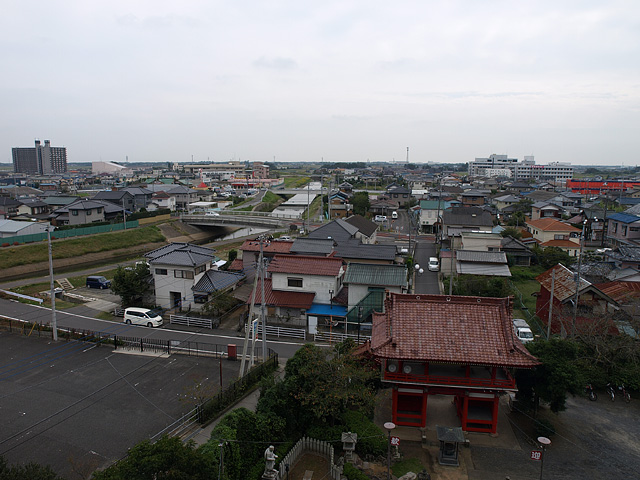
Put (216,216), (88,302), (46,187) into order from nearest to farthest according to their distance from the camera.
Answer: (88,302), (216,216), (46,187)

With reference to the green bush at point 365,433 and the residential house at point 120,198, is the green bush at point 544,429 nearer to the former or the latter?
the green bush at point 365,433

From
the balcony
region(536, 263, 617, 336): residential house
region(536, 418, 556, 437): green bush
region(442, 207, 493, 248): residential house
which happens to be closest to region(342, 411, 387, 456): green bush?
the balcony

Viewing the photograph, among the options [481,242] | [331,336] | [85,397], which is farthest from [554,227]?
[85,397]

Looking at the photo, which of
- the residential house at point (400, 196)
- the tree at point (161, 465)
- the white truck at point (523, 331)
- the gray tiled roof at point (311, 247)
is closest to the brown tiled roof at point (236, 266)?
the gray tiled roof at point (311, 247)

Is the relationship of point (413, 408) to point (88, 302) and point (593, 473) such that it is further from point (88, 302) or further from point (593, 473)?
point (88, 302)

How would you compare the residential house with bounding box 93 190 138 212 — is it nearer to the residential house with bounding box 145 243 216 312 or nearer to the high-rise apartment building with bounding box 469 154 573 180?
the residential house with bounding box 145 243 216 312

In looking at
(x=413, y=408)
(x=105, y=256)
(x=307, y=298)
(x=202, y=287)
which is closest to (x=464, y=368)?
(x=413, y=408)
